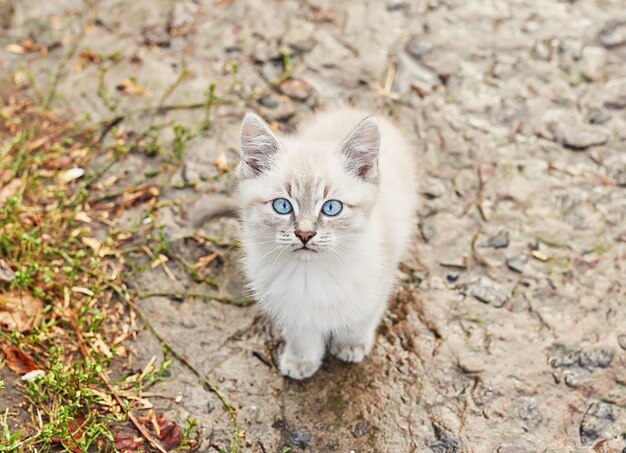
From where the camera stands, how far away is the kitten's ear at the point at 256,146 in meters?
2.94

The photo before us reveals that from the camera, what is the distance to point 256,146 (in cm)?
301

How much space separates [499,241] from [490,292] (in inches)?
13.8

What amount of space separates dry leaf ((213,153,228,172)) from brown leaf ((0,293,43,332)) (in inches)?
51.9

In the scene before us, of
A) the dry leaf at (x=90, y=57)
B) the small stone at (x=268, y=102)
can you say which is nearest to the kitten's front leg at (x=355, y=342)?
the small stone at (x=268, y=102)

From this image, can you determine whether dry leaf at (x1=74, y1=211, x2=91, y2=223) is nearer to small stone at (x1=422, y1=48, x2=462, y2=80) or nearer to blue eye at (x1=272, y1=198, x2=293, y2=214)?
blue eye at (x1=272, y1=198, x2=293, y2=214)

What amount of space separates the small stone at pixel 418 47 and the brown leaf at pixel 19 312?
2.93 metres

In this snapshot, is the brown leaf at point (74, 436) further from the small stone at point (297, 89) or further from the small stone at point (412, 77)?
the small stone at point (412, 77)

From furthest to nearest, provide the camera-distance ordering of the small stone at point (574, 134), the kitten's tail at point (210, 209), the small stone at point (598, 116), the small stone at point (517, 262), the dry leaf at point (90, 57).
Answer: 1. the dry leaf at point (90, 57)
2. the small stone at point (598, 116)
3. the small stone at point (574, 134)
4. the kitten's tail at point (210, 209)
5. the small stone at point (517, 262)

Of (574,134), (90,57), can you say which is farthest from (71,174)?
Result: (574,134)

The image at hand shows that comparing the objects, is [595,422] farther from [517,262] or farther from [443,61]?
[443,61]

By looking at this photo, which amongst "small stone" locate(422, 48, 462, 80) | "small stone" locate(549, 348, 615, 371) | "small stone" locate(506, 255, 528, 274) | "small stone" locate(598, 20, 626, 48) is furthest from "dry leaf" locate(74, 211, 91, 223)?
"small stone" locate(598, 20, 626, 48)

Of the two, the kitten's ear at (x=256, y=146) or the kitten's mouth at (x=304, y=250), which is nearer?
the kitten's mouth at (x=304, y=250)

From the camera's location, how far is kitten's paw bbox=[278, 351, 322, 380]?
10.6 feet

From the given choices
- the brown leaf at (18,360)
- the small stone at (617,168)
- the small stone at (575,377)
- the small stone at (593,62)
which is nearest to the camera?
the brown leaf at (18,360)
